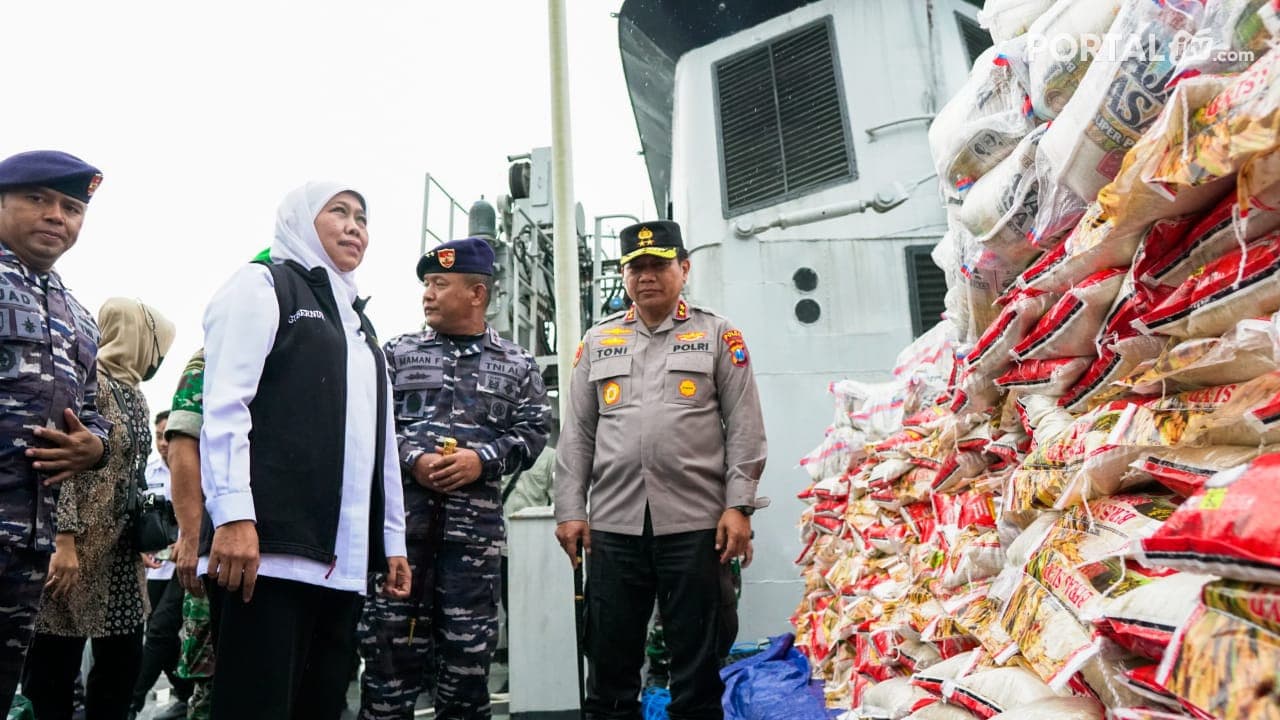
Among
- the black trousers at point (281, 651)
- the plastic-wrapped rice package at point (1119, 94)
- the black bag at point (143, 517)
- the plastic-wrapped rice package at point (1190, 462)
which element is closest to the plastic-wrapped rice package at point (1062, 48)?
the plastic-wrapped rice package at point (1119, 94)

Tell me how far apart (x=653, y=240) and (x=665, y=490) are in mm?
896

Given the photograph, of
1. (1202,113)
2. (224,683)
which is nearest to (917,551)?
(1202,113)

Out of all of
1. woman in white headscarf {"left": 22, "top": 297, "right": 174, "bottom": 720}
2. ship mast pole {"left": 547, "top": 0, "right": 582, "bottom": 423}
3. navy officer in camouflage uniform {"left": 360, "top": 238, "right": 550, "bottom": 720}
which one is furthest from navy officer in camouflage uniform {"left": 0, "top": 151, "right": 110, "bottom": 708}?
ship mast pole {"left": 547, "top": 0, "right": 582, "bottom": 423}

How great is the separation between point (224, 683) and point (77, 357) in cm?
110

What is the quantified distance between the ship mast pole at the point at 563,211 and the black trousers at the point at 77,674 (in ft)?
8.41

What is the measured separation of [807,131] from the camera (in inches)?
266

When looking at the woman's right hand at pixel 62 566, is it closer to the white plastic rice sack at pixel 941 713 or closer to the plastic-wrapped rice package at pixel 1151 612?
the white plastic rice sack at pixel 941 713

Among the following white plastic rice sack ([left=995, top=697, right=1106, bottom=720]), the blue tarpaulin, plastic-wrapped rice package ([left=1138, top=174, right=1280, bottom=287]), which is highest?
plastic-wrapped rice package ([left=1138, top=174, right=1280, bottom=287])

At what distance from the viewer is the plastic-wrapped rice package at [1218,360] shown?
1.06 meters

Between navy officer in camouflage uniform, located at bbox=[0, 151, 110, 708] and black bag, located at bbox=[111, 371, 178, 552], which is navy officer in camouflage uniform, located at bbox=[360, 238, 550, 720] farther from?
navy officer in camouflage uniform, located at bbox=[0, 151, 110, 708]

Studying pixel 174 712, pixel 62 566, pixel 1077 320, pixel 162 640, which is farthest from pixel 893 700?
pixel 174 712

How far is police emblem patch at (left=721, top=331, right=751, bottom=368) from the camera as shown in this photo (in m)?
2.80

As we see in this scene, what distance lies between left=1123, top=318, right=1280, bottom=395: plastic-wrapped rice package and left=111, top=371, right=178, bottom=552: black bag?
277cm

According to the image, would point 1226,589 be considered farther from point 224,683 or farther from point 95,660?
point 95,660
